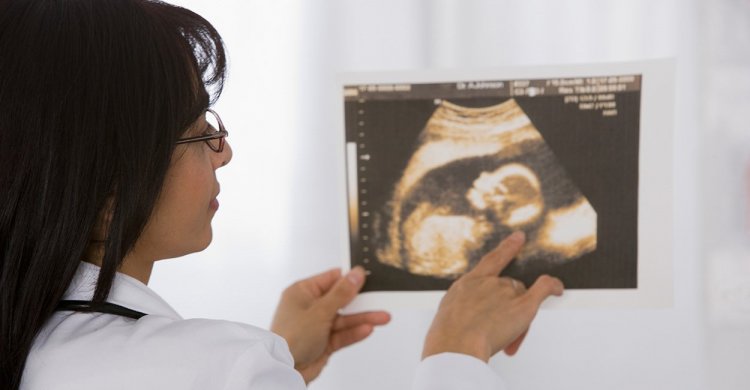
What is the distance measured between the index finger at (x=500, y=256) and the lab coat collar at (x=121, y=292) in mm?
514

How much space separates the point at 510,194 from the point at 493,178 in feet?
0.11

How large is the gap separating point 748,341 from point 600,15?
73cm

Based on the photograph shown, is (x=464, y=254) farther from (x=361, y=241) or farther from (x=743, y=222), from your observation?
(x=743, y=222)

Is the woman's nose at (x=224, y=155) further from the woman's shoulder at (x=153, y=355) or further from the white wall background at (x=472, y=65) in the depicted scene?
the white wall background at (x=472, y=65)

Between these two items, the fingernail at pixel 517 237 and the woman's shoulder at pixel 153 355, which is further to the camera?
the fingernail at pixel 517 237

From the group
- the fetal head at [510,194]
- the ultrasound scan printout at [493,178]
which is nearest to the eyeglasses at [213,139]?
the ultrasound scan printout at [493,178]

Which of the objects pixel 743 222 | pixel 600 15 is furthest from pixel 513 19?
pixel 743 222

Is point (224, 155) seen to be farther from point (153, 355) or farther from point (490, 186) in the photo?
point (490, 186)

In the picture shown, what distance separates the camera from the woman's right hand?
1.05m

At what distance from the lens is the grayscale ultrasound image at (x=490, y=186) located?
1.18 meters

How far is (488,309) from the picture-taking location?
111 cm

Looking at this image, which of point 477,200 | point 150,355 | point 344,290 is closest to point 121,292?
point 150,355

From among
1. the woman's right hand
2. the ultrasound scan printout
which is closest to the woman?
the woman's right hand

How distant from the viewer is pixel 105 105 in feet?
2.41
